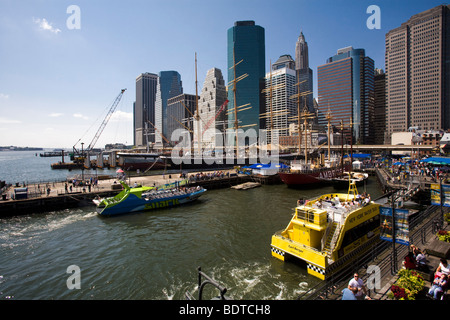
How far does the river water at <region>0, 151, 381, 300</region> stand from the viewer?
14.0 meters

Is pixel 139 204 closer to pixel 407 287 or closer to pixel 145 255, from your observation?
pixel 145 255

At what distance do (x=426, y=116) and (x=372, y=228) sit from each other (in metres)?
212

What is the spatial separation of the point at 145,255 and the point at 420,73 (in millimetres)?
233034

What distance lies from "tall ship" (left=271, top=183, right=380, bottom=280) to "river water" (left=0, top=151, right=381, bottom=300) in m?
1.17

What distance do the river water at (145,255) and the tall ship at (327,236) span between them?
3.83ft

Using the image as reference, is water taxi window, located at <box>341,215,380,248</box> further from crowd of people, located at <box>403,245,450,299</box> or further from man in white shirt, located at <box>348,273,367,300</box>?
man in white shirt, located at <box>348,273,367,300</box>

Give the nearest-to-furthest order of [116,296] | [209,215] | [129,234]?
[116,296]
[129,234]
[209,215]

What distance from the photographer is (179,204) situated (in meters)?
33.8

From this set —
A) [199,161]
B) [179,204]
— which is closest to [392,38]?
[199,161]

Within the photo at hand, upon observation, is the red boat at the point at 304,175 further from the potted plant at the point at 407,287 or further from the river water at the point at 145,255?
the potted plant at the point at 407,287

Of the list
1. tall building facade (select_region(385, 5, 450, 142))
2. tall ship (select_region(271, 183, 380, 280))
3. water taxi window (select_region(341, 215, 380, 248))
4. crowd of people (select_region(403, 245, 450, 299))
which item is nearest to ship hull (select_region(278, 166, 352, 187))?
water taxi window (select_region(341, 215, 380, 248))

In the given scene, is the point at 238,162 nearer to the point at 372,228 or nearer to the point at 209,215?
the point at 209,215

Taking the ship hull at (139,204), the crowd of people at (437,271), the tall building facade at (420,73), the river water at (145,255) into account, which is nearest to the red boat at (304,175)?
the river water at (145,255)

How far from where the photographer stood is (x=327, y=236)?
1482 centimetres
